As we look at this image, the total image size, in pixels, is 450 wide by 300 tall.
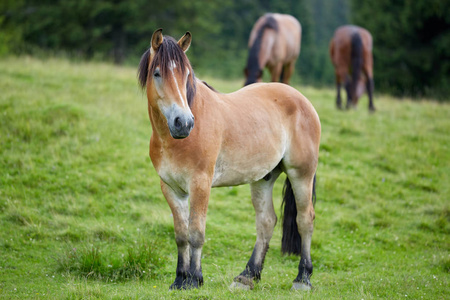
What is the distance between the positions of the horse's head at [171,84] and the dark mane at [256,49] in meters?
7.86

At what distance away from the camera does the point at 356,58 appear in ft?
46.0

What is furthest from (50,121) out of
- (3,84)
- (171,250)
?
(171,250)

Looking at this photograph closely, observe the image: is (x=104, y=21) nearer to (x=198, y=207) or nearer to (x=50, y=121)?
(x=50, y=121)

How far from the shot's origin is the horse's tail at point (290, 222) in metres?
5.86

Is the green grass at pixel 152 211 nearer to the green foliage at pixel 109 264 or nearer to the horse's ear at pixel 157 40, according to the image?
the green foliage at pixel 109 264

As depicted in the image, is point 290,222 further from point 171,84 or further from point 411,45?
point 411,45

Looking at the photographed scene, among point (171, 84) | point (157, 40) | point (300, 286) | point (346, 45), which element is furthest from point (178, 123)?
point (346, 45)

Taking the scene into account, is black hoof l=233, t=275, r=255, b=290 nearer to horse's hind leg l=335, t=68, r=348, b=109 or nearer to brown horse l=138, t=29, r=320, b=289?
brown horse l=138, t=29, r=320, b=289

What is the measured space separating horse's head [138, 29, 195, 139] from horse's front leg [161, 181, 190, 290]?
901mm

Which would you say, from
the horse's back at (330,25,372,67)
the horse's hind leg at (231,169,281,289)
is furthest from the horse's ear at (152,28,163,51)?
the horse's back at (330,25,372,67)

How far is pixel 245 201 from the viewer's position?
27.6 ft

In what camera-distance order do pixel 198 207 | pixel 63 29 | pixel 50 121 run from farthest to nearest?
pixel 63 29 < pixel 50 121 < pixel 198 207

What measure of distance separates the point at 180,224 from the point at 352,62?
1102 cm

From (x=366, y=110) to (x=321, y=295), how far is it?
10314mm
